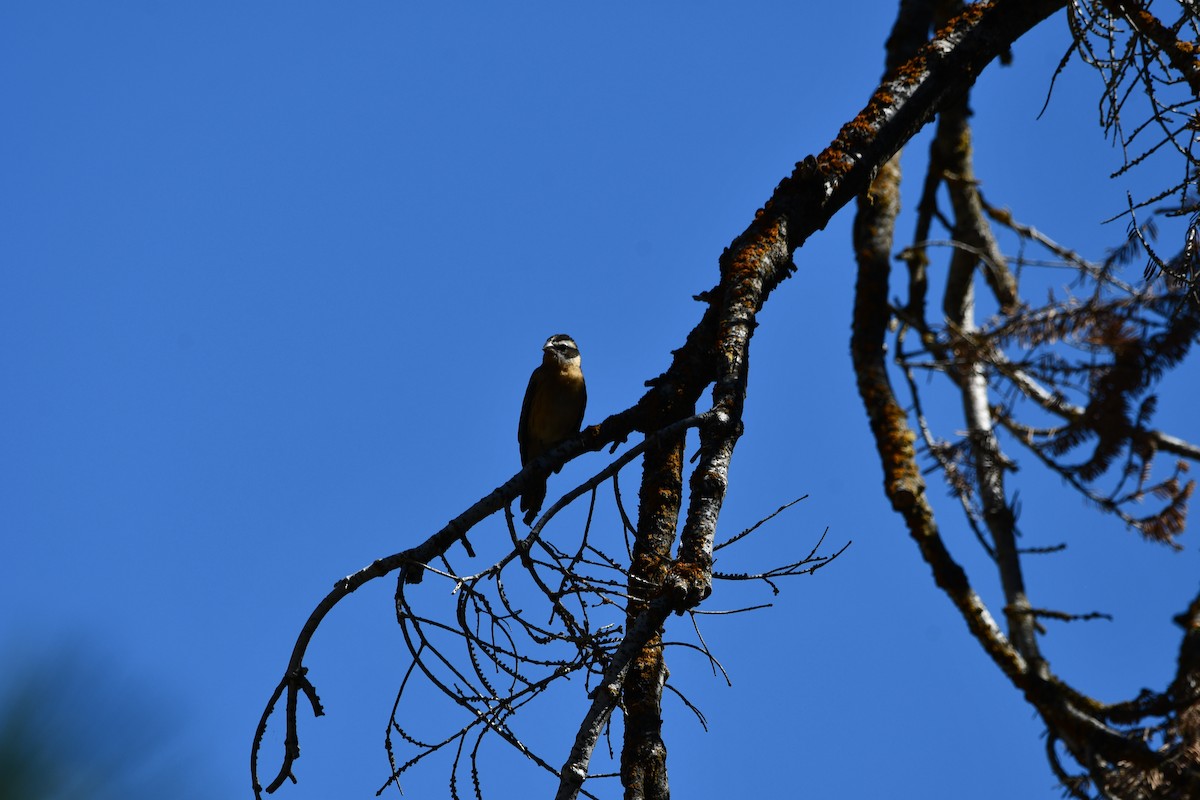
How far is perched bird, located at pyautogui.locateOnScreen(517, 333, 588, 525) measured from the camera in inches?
287

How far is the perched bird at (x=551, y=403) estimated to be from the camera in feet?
24.0

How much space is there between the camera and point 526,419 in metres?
7.52

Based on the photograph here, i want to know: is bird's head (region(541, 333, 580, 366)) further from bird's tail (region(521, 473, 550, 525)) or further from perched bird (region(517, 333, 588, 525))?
bird's tail (region(521, 473, 550, 525))

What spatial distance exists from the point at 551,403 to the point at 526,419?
0.28m

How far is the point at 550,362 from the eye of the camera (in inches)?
293

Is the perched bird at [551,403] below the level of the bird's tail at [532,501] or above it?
above

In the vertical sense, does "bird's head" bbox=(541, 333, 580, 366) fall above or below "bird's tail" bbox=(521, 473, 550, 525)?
above

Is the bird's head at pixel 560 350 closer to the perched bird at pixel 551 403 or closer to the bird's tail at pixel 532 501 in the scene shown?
the perched bird at pixel 551 403

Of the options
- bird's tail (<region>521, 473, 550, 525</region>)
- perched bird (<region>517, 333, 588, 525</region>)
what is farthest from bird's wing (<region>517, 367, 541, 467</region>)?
bird's tail (<region>521, 473, 550, 525</region>)

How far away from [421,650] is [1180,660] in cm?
328

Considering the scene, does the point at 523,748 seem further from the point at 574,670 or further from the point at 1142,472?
the point at 1142,472

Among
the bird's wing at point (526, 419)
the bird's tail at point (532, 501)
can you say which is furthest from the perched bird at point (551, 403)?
the bird's tail at point (532, 501)

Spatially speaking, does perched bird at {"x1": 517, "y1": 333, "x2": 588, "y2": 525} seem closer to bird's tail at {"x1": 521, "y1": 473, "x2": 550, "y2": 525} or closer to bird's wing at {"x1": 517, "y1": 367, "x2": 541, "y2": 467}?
bird's wing at {"x1": 517, "y1": 367, "x2": 541, "y2": 467}

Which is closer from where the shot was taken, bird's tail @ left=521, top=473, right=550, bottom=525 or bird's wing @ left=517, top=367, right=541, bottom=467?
bird's tail @ left=521, top=473, right=550, bottom=525
